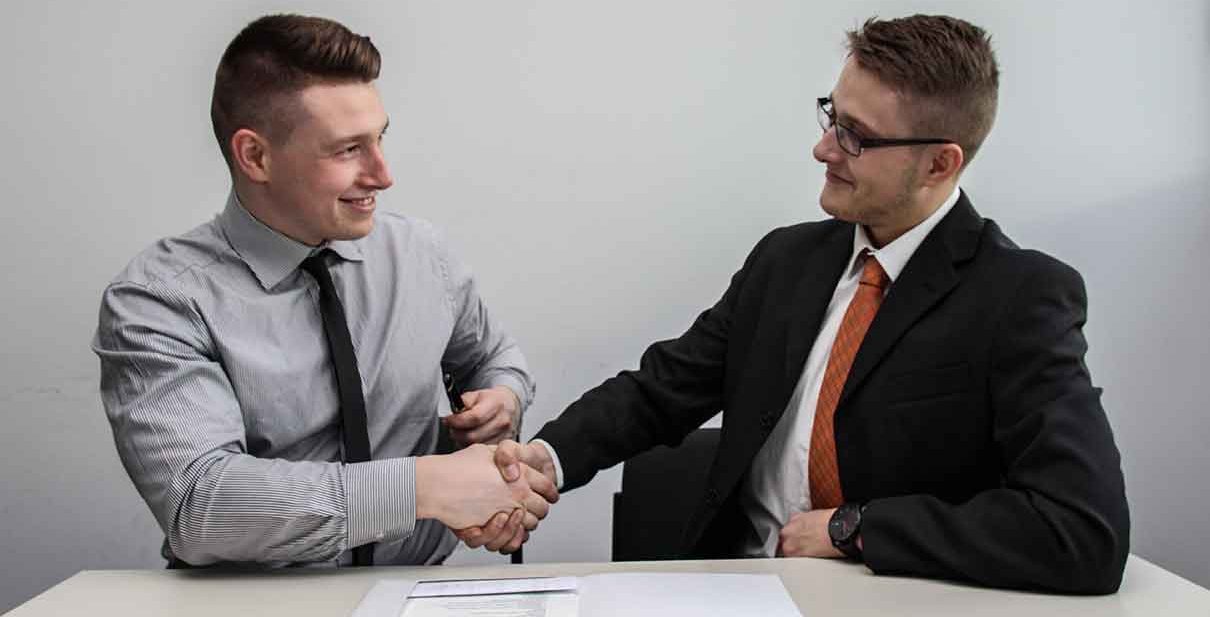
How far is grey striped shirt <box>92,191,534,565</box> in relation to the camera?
1.60m

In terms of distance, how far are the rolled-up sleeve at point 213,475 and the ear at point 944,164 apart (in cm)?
104

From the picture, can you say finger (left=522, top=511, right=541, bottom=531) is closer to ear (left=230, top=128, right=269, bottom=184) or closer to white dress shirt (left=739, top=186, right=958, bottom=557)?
white dress shirt (left=739, top=186, right=958, bottom=557)

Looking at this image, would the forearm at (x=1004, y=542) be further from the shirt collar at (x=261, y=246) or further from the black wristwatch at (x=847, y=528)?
the shirt collar at (x=261, y=246)

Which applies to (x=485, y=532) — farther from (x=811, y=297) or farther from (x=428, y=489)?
(x=811, y=297)

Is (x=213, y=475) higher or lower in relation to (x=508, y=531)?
higher

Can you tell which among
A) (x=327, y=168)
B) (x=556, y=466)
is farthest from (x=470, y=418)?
(x=327, y=168)

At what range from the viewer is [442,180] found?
2918 mm

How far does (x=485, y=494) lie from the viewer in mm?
1753

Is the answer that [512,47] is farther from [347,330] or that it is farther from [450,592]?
[450,592]

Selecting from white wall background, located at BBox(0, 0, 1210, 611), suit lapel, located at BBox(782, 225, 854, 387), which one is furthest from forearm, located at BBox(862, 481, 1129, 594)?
white wall background, located at BBox(0, 0, 1210, 611)

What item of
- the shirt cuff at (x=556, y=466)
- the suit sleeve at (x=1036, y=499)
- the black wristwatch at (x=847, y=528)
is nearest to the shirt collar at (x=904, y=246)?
the suit sleeve at (x=1036, y=499)

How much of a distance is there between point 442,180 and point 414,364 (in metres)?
0.94

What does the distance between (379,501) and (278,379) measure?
1.15 feet

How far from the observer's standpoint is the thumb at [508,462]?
1857 mm
